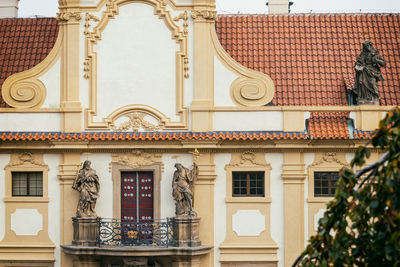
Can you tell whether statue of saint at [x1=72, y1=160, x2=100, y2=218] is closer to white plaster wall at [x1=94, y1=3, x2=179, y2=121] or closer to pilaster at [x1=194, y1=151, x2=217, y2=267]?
white plaster wall at [x1=94, y1=3, x2=179, y2=121]

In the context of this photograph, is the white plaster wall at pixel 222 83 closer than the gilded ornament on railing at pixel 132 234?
No

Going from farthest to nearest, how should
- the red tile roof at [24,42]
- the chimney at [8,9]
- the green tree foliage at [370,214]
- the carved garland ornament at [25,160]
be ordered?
the chimney at [8,9]
the red tile roof at [24,42]
the carved garland ornament at [25,160]
the green tree foliage at [370,214]

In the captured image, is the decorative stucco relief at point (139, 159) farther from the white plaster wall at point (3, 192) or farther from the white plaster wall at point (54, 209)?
the white plaster wall at point (3, 192)

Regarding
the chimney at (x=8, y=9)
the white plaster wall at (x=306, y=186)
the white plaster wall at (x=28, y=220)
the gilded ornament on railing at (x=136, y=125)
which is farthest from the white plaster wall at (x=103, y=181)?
the chimney at (x=8, y=9)

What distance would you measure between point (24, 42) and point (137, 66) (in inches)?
184

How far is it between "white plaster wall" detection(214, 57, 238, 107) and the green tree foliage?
14.3 m

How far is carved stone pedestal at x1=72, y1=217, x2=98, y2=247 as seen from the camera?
29266mm

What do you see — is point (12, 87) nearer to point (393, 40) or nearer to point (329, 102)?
point (329, 102)

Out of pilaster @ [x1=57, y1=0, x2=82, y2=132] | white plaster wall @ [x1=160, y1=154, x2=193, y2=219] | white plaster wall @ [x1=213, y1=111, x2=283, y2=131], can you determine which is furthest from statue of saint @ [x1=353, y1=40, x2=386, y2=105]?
pilaster @ [x1=57, y1=0, x2=82, y2=132]

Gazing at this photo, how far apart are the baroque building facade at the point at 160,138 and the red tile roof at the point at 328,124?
4 centimetres

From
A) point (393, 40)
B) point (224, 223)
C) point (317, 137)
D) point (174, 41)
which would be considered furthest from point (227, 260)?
point (393, 40)

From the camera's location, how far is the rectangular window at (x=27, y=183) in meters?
30.3

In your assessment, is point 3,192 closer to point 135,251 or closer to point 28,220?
point 28,220

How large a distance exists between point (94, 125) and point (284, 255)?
277 inches
